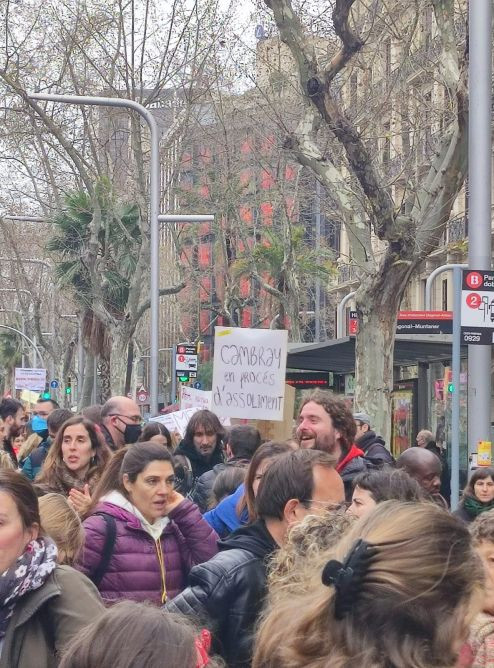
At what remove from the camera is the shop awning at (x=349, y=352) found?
18859 mm

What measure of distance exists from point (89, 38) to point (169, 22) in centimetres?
159

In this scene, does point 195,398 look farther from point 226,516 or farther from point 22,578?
point 22,578

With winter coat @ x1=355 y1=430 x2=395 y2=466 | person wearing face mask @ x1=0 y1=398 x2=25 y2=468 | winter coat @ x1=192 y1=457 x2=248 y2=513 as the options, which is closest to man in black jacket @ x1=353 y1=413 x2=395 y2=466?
winter coat @ x1=355 y1=430 x2=395 y2=466

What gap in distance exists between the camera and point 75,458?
22.6 ft

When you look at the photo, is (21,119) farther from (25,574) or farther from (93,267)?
(25,574)

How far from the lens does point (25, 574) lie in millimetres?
3395

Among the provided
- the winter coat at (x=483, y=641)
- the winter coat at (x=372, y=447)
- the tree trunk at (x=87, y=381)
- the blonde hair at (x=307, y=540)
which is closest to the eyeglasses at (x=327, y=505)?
the blonde hair at (x=307, y=540)

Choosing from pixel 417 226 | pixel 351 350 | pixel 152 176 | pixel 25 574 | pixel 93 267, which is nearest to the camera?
pixel 25 574

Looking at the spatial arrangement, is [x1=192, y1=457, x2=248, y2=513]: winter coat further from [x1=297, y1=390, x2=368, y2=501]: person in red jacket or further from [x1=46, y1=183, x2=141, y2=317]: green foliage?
[x1=46, y1=183, x2=141, y2=317]: green foliage

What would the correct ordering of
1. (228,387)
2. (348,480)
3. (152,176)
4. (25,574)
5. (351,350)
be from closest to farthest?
1. (25,574)
2. (348,480)
3. (228,387)
4. (152,176)
5. (351,350)

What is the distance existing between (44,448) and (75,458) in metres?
2.63

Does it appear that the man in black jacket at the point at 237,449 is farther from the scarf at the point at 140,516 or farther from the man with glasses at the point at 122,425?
the scarf at the point at 140,516

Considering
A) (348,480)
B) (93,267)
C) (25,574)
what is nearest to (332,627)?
(25,574)

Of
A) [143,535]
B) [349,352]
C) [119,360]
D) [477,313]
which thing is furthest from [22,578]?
[119,360]
